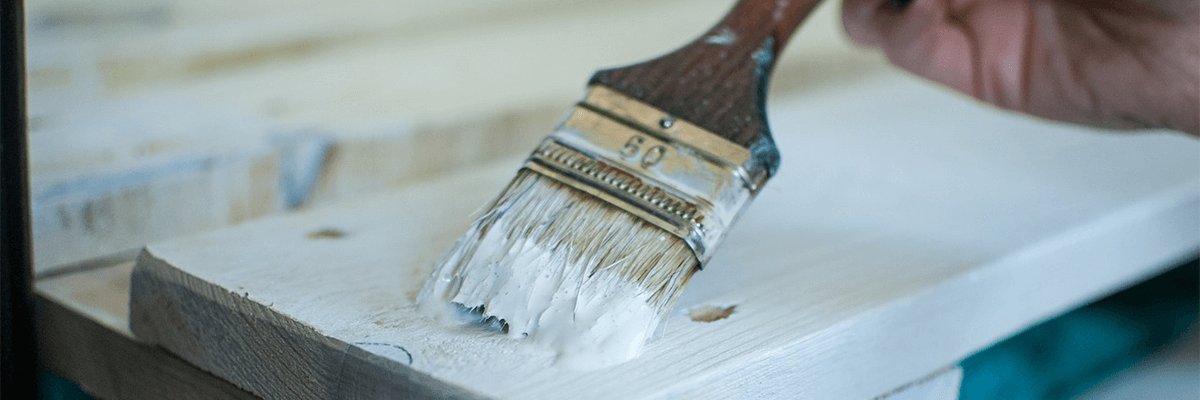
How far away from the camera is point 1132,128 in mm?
843

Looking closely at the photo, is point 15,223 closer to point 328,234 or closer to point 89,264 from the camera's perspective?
point 89,264

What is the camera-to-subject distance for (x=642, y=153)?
2.03 ft

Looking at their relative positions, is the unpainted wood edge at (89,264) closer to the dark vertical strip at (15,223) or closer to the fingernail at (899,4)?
the dark vertical strip at (15,223)

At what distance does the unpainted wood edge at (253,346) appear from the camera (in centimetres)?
55

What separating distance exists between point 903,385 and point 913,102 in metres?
0.57

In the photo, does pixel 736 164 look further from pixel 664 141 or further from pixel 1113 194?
pixel 1113 194

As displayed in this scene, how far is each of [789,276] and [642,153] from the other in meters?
0.15

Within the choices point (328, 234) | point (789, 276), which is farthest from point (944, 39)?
point (328, 234)

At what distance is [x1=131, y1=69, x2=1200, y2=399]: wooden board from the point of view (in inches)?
22.4

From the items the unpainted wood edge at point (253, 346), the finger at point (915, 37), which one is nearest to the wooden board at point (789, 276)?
the unpainted wood edge at point (253, 346)

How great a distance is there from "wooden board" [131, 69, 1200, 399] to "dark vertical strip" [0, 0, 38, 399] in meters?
0.10

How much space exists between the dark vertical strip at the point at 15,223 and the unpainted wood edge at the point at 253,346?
11 cm

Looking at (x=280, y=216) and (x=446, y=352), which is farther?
(x=280, y=216)

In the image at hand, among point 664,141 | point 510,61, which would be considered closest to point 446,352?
point 664,141
